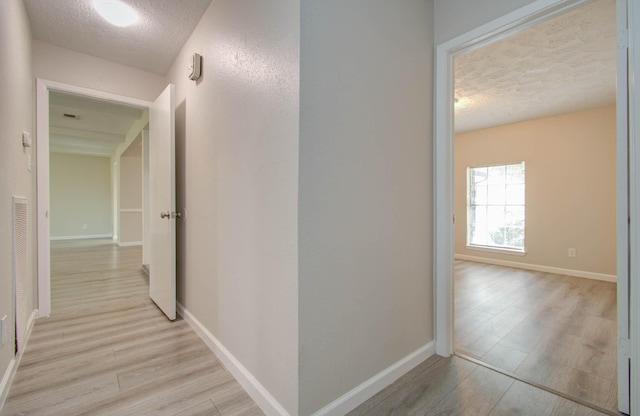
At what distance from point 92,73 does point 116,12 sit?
979 millimetres

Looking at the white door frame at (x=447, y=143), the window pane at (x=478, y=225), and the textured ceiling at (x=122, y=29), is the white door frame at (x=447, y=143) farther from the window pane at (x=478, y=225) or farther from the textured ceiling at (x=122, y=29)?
the window pane at (x=478, y=225)

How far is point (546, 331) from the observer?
229cm

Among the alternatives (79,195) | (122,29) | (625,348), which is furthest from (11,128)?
(79,195)

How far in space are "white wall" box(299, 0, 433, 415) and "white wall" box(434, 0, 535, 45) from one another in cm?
8

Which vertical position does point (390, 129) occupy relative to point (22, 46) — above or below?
below

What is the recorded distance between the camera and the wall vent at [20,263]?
5.77 feet

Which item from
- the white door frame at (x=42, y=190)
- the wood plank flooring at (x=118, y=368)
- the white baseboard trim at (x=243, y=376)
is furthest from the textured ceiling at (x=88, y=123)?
the white baseboard trim at (x=243, y=376)

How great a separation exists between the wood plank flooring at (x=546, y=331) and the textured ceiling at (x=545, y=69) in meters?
2.07

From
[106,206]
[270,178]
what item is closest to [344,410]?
[270,178]

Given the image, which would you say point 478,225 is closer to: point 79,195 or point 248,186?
point 248,186

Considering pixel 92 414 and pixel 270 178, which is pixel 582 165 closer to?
pixel 270 178

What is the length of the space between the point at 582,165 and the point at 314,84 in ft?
15.7

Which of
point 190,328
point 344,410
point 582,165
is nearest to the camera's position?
point 344,410

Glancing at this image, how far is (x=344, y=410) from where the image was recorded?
134cm
